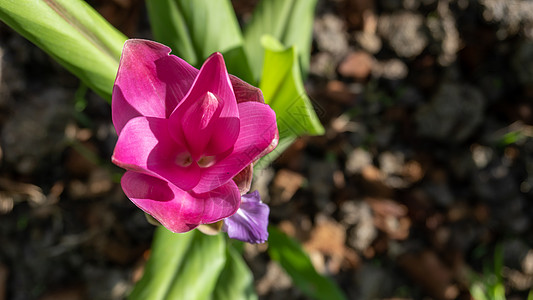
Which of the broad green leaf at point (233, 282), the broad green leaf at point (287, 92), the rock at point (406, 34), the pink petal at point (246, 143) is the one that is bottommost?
the broad green leaf at point (233, 282)

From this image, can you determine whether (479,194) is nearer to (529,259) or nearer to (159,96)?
(529,259)

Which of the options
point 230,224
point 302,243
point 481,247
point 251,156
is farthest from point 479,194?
point 251,156

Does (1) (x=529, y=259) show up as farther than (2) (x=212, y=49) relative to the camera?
Yes

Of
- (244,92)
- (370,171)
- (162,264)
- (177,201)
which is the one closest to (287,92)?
(244,92)

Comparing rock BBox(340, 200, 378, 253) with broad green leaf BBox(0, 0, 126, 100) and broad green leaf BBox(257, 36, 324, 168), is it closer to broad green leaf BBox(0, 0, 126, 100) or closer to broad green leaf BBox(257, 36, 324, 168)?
broad green leaf BBox(257, 36, 324, 168)

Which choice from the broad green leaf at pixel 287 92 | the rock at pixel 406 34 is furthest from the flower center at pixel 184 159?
the rock at pixel 406 34

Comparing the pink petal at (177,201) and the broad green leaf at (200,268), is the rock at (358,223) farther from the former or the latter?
the pink petal at (177,201)

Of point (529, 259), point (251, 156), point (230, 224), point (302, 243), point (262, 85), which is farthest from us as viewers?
point (529, 259)
